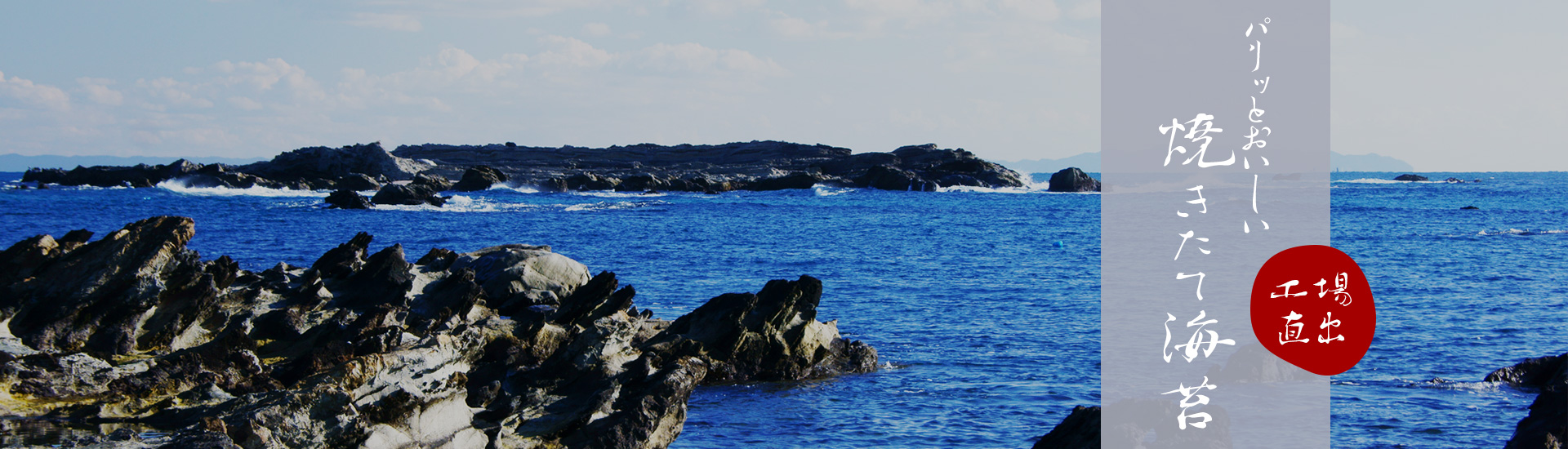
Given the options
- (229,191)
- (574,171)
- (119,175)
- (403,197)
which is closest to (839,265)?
(403,197)

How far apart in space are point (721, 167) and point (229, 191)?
65952mm

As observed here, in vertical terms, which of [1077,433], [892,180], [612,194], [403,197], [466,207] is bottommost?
[1077,433]

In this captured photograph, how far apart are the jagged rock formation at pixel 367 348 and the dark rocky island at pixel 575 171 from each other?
194ft

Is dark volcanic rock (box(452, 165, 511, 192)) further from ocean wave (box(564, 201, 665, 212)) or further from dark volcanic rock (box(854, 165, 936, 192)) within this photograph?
dark volcanic rock (box(854, 165, 936, 192))

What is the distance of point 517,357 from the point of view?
51.4ft

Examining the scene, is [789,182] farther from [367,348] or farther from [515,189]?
[367,348]

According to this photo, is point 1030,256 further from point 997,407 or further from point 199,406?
point 199,406

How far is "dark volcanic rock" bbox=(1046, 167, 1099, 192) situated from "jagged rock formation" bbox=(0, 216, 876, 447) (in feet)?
391

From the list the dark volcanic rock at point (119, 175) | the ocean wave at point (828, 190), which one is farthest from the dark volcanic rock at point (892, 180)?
the dark volcanic rock at point (119, 175)

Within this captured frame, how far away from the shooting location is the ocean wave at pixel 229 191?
93438 millimetres

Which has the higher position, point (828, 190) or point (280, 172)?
point (280, 172)

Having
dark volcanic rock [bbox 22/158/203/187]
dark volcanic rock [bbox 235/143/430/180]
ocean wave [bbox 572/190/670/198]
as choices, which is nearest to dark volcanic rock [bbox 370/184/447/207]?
ocean wave [bbox 572/190/670/198]

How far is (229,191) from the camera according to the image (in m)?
99.1

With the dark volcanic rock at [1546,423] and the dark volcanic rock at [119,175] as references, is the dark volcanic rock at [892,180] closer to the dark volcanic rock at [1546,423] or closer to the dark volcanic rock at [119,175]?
the dark volcanic rock at [119,175]
